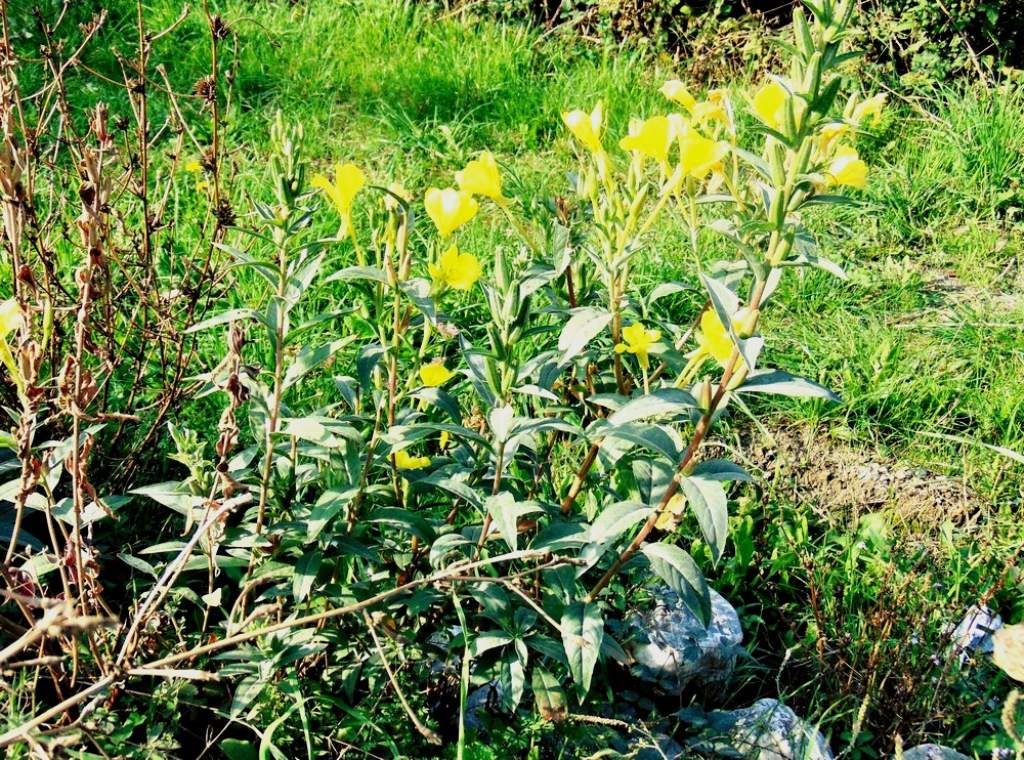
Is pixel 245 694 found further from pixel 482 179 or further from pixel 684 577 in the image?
pixel 482 179

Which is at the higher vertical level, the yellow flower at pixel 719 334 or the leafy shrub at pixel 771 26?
the yellow flower at pixel 719 334

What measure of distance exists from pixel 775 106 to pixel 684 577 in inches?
27.0

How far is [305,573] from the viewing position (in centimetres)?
163

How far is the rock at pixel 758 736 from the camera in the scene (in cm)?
190

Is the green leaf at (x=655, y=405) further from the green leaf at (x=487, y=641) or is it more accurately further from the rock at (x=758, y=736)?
the rock at (x=758, y=736)

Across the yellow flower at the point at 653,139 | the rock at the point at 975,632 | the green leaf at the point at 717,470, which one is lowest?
the rock at the point at 975,632

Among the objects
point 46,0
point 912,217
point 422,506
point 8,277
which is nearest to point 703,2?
point 912,217

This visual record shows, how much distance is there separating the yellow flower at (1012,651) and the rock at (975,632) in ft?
2.47

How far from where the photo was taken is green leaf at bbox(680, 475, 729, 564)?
138cm

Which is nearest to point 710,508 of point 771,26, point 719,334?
point 719,334

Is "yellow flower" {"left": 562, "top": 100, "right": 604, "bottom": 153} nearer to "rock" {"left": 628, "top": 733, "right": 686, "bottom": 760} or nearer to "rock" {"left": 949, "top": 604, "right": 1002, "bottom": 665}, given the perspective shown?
"rock" {"left": 628, "top": 733, "right": 686, "bottom": 760}

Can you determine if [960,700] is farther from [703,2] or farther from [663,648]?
[703,2]

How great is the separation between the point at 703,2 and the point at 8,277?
11.4 feet

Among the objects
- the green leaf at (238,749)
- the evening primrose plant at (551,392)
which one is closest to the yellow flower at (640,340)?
the evening primrose plant at (551,392)
